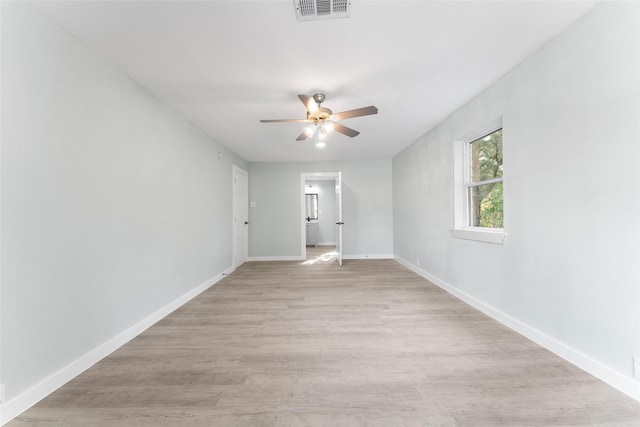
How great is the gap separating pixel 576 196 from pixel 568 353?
1120 mm

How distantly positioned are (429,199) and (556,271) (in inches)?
82.9

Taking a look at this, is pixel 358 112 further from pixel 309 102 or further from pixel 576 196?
pixel 576 196

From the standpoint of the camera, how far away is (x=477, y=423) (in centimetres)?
125

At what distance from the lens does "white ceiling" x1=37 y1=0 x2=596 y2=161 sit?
1492 millimetres

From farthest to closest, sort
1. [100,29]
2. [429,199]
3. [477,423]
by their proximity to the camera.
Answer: [429,199] < [100,29] < [477,423]

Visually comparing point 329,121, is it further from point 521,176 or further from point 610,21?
point 610,21

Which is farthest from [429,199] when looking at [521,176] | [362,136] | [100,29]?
[100,29]

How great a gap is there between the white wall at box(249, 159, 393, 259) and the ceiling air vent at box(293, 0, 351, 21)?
4176 millimetres

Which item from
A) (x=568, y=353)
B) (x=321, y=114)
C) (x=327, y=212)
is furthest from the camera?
(x=327, y=212)

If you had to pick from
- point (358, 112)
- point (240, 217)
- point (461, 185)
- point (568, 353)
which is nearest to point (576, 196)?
point (568, 353)

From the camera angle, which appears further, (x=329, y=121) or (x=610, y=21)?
(x=329, y=121)

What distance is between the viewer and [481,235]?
2.59 metres

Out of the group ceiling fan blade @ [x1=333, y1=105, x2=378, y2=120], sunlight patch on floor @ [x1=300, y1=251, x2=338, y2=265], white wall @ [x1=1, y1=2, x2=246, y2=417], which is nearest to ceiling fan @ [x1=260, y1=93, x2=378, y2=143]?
ceiling fan blade @ [x1=333, y1=105, x2=378, y2=120]

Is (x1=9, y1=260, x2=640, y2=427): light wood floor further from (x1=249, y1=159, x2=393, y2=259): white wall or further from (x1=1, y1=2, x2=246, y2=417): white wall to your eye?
(x1=249, y1=159, x2=393, y2=259): white wall
